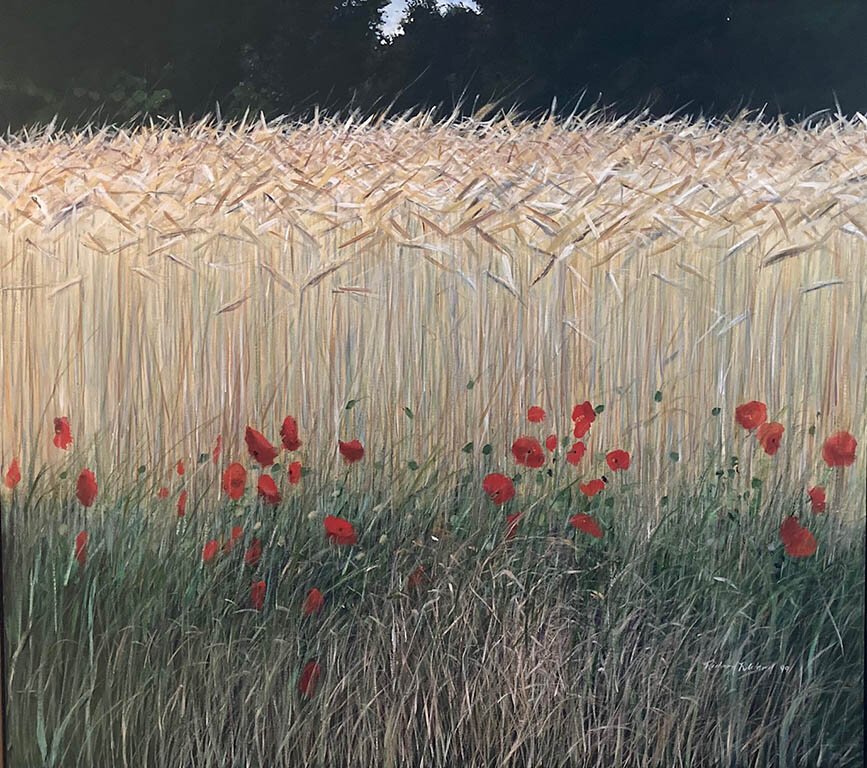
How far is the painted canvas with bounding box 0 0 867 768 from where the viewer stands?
4.81ft

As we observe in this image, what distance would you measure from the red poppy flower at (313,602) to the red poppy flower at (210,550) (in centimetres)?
18

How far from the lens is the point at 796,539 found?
1495 mm

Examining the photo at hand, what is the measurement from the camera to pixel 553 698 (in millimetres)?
1529

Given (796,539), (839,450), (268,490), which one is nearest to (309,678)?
(268,490)

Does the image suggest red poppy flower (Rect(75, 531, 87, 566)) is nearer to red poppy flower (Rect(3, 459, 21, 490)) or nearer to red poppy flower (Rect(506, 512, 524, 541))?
red poppy flower (Rect(3, 459, 21, 490))

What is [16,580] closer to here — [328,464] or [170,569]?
[170,569]

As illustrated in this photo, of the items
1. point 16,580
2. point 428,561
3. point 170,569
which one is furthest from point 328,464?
point 16,580

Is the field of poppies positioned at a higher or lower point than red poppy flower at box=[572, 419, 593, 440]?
lower

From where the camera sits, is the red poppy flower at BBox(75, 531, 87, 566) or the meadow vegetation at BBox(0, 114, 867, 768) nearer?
the meadow vegetation at BBox(0, 114, 867, 768)

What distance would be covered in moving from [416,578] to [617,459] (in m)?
0.41

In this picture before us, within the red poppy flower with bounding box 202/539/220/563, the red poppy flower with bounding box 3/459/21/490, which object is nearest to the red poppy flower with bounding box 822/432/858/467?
the red poppy flower with bounding box 202/539/220/563

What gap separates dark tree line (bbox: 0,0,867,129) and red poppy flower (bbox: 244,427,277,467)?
56cm

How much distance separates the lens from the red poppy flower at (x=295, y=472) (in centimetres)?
152

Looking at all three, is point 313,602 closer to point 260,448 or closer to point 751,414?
point 260,448
